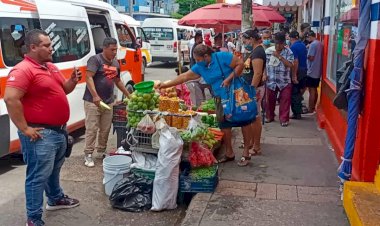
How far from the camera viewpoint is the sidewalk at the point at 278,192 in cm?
404

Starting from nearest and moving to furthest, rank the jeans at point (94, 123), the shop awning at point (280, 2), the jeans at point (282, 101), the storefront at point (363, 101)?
the storefront at point (363, 101) < the jeans at point (94, 123) < the jeans at point (282, 101) < the shop awning at point (280, 2)

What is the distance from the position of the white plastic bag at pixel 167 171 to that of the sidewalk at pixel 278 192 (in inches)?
11.1

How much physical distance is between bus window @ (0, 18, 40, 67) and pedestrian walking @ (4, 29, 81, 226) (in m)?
2.10

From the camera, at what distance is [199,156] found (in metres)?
4.77

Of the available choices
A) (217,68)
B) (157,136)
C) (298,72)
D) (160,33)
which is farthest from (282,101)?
(160,33)

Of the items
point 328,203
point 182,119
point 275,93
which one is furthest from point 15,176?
point 275,93

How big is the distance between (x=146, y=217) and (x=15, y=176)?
89.7 inches

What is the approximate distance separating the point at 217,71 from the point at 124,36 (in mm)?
5122

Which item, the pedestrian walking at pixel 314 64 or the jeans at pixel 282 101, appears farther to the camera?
the pedestrian walking at pixel 314 64

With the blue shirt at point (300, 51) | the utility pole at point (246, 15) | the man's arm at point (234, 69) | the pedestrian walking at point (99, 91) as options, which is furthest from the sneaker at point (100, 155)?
the blue shirt at point (300, 51)

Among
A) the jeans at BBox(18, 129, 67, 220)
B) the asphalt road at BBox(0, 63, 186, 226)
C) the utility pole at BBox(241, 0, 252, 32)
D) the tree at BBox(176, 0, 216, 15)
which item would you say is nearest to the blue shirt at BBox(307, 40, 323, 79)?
the utility pole at BBox(241, 0, 252, 32)

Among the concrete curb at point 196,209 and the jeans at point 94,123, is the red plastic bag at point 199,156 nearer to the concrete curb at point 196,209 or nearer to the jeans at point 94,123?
the concrete curb at point 196,209

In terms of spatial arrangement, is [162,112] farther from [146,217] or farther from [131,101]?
[146,217]

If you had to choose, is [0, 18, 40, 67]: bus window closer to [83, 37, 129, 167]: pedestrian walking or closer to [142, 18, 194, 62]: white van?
[83, 37, 129, 167]: pedestrian walking
